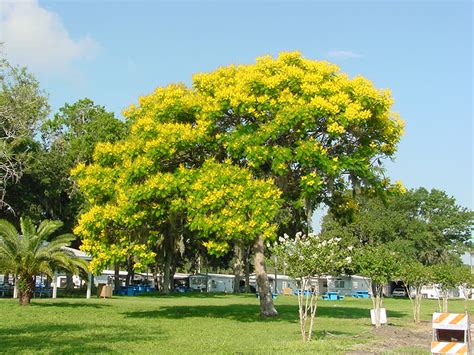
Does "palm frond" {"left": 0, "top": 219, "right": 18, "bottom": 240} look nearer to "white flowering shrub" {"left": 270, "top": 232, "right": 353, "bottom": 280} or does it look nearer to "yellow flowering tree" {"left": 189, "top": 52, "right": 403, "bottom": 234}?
"yellow flowering tree" {"left": 189, "top": 52, "right": 403, "bottom": 234}

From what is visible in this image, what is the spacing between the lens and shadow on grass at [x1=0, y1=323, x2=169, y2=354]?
44.8 feet

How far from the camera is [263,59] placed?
23.2 meters

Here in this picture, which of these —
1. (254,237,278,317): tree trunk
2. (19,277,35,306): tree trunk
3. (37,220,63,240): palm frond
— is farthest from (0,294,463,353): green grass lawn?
(37,220,63,240): palm frond

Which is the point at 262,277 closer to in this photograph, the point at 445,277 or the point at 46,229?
the point at 46,229

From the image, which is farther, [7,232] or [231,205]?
[7,232]

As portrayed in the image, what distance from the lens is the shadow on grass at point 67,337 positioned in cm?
1364

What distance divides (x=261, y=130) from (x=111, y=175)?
20.6 feet

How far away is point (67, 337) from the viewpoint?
16109mm

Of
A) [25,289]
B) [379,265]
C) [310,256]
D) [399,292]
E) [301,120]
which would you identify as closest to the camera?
[310,256]

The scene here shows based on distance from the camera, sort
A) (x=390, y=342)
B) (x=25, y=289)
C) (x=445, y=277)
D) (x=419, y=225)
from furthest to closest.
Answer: (x=419, y=225)
(x=445, y=277)
(x=25, y=289)
(x=390, y=342)

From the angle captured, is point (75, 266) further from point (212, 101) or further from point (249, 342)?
point (249, 342)

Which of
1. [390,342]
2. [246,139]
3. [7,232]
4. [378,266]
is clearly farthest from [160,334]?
[7,232]

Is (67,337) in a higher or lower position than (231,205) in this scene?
lower

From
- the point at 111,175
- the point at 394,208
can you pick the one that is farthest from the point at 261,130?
the point at 394,208
